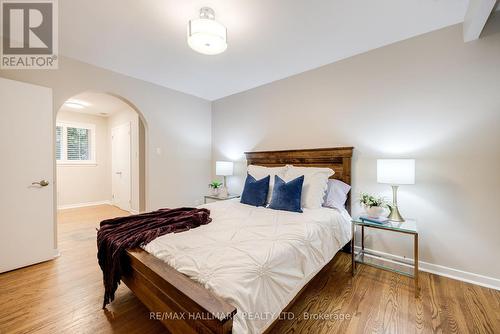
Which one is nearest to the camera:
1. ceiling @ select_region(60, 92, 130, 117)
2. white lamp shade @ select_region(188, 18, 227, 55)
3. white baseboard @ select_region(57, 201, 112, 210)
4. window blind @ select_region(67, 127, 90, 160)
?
white lamp shade @ select_region(188, 18, 227, 55)

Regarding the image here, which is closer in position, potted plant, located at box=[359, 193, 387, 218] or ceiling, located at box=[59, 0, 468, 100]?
ceiling, located at box=[59, 0, 468, 100]

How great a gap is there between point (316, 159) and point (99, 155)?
5823 mm

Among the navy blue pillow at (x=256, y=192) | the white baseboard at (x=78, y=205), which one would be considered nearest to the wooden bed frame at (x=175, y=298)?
the navy blue pillow at (x=256, y=192)

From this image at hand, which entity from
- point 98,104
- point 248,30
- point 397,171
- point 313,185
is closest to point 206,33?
point 248,30

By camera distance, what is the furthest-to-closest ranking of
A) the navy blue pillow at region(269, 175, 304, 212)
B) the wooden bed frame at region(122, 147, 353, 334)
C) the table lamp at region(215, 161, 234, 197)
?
the table lamp at region(215, 161, 234, 197)
the navy blue pillow at region(269, 175, 304, 212)
the wooden bed frame at region(122, 147, 353, 334)

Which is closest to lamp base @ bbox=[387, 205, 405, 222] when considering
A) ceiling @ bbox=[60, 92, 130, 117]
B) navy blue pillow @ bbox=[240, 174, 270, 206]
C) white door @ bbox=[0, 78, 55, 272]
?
navy blue pillow @ bbox=[240, 174, 270, 206]

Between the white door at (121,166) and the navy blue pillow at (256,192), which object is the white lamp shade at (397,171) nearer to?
the navy blue pillow at (256,192)

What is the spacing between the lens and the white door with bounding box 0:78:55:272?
2199mm

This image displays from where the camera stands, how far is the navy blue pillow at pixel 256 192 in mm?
2633

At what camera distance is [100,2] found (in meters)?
1.81

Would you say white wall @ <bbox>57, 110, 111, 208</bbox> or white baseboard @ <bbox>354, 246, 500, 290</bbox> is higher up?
white wall @ <bbox>57, 110, 111, 208</bbox>

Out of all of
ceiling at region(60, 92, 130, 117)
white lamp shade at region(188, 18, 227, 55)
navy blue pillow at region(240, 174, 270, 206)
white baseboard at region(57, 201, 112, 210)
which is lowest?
white baseboard at region(57, 201, 112, 210)

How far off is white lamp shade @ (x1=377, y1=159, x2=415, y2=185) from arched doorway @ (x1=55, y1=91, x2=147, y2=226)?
4.28 metres

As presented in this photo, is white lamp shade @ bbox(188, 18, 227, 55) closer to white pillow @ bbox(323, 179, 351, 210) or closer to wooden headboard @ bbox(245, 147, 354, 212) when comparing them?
wooden headboard @ bbox(245, 147, 354, 212)
